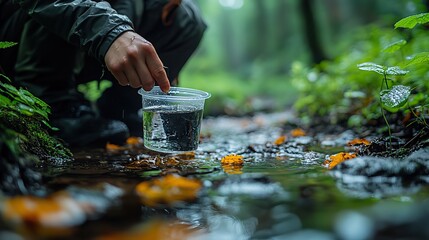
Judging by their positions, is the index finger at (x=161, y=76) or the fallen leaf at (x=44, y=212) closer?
the fallen leaf at (x=44, y=212)

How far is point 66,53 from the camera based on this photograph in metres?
3.11

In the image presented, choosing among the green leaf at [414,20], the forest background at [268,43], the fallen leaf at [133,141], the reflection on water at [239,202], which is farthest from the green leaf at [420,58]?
the forest background at [268,43]

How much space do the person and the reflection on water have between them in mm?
597

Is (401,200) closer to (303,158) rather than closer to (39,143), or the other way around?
(303,158)

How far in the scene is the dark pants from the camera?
9.93 ft

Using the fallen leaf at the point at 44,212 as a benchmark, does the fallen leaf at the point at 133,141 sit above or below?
below

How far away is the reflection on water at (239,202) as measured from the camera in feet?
3.76

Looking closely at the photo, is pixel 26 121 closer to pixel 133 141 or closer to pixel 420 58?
pixel 133 141

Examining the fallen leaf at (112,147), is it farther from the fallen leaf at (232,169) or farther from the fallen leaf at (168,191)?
the fallen leaf at (168,191)

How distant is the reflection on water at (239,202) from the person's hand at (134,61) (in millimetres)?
467

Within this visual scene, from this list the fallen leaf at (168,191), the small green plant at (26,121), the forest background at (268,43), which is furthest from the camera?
the forest background at (268,43)

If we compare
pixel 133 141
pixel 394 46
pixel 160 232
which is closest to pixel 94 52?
pixel 133 141

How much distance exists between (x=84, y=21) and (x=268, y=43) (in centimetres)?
2321

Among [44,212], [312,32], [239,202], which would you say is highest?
[312,32]
